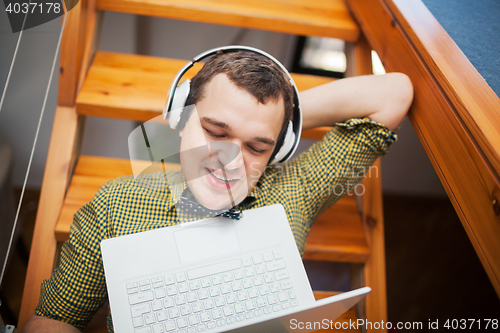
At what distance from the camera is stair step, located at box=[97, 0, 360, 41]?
1.06 metres

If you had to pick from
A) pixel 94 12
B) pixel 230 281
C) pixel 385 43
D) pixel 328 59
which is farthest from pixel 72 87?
pixel 328 59

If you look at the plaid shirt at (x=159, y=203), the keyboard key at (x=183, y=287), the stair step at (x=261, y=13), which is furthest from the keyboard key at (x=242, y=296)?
the stair step at (x=261, y=13)

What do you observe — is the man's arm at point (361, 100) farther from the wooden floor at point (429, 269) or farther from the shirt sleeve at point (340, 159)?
the wooden floor at point (429, 269)

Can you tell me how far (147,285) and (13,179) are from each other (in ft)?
1.42

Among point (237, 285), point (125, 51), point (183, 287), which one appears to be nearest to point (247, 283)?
point (237, 285)

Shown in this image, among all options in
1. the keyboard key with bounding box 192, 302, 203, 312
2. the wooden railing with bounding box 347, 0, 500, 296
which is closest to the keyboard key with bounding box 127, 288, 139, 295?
the keyboard key with bounding box 192, 302, 203, 312

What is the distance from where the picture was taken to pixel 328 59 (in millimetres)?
1927

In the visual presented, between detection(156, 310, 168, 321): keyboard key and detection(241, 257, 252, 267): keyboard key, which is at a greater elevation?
detection(241, 257, 252, 267): keyboard key

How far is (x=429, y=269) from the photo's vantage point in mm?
1752

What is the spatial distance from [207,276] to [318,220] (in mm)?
486

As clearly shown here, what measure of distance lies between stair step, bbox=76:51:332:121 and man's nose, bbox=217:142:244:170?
0.24 m

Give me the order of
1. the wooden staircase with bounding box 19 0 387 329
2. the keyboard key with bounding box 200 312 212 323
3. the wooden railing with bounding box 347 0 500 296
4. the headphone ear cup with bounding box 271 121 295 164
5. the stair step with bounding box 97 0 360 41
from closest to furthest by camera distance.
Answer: the wooden railing with bounding box 347 0 500 296
the keyboard key with bounding box 200 312 212 323
the headphone ear cup with bounding box 271 121 295 164
the wooden staircase with bounding box 19 0 387 329
the stair step with bounding box 97 0 360 41

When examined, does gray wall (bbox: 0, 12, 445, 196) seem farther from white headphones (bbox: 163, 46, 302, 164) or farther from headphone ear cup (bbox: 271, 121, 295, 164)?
headphone ear cup (bbox: 271, 121, 295, 164)

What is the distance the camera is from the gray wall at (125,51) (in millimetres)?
681
